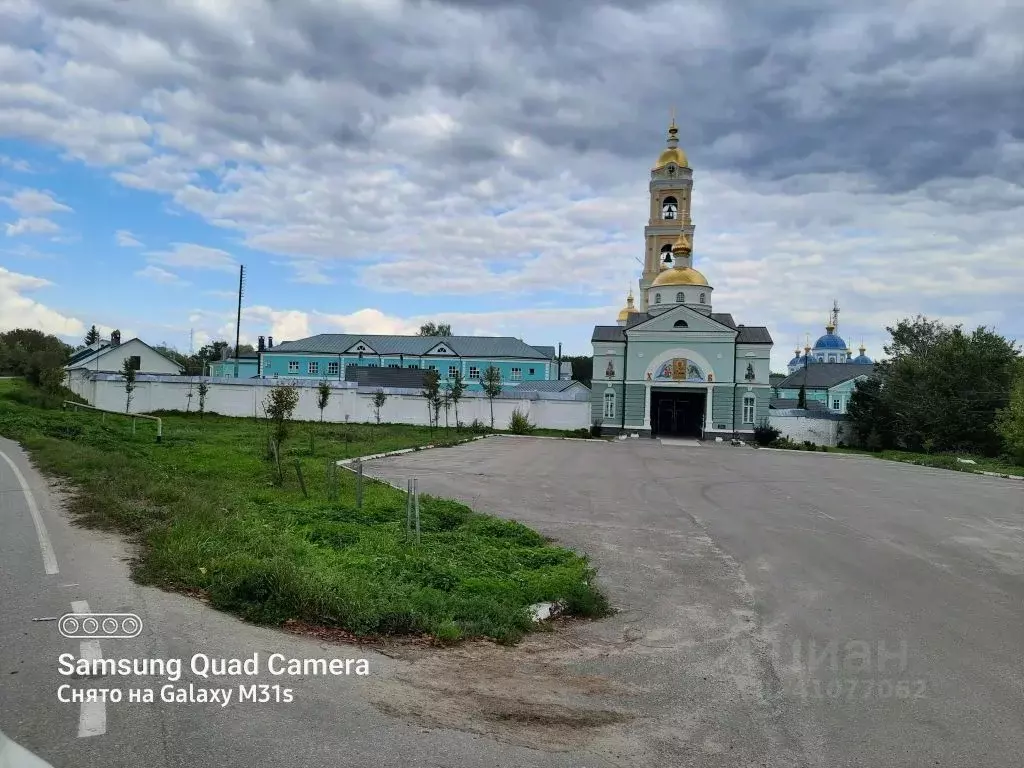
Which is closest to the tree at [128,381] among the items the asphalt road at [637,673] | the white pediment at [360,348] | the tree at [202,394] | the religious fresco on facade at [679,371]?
the tree at [202,394]

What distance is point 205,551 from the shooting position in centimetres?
734

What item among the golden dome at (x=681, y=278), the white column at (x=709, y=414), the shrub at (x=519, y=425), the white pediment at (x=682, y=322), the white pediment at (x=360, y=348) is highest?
the golden dome at (x=681, y=278)

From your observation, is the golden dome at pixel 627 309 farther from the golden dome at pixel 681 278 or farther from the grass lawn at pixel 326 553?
the grass lawn at pixel 326 553

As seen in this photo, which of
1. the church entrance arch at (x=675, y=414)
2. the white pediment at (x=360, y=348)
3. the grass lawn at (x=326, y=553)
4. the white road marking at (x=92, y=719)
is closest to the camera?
the white road marking at (x=92, y=719)

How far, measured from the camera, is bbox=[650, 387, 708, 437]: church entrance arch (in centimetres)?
4994

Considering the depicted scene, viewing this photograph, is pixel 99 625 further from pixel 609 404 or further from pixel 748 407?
pixel 748 407

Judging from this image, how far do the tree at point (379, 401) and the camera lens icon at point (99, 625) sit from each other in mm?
37093

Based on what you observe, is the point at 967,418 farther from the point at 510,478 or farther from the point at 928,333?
the point at 510,478

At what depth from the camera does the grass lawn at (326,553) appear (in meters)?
6.08

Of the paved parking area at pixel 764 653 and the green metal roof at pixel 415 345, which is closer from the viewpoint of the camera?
the paved parking area at pixel 764 653

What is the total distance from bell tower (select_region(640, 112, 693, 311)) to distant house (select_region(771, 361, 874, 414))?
17.8 metres

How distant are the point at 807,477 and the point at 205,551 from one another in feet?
62.8

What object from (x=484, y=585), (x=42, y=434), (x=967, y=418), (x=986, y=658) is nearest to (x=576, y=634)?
(x=484, y=585)

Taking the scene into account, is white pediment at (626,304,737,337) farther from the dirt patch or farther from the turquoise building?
the dirt patch
